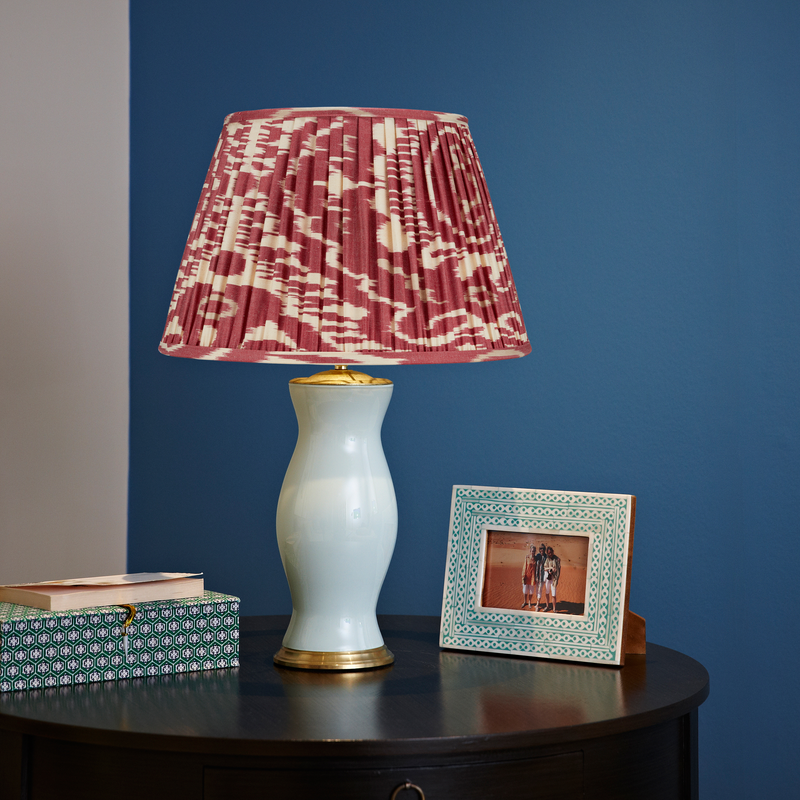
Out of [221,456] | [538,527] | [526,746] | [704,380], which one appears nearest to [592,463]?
[704,380]

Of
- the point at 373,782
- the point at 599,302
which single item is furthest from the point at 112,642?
the point at 599,302

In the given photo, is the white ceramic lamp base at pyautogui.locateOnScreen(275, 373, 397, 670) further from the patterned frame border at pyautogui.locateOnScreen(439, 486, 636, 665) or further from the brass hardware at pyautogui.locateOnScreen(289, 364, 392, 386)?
the patterned frame border at pyautogui.locateOnScreen(439, 486, 636, 665)

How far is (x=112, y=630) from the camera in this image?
3.29ft

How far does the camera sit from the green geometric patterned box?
96 cm

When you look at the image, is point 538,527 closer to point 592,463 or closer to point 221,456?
point 592,463

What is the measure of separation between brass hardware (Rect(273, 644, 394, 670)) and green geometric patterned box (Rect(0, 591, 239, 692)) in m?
0.06

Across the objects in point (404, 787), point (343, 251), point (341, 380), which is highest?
point (343, 251)

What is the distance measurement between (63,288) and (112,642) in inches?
32.0

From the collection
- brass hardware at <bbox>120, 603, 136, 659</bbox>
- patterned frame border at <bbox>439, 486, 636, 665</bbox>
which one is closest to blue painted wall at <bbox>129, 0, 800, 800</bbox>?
patterned frame border at <bbox>439, 486, 636, 665</bbox>

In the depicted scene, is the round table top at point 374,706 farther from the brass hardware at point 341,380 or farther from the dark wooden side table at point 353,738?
the brass hardware at point 341,380

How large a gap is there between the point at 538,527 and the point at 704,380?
0.55 m

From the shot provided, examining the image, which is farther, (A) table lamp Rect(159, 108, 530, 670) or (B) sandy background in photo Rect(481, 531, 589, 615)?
(B) sandy background in photo Rect(481, 531, 589, 615)

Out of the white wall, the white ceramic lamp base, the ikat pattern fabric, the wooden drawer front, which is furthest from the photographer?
the white wall

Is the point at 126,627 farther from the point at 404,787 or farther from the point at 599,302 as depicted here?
the point at 599,302
